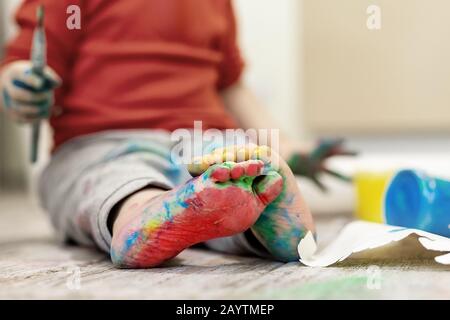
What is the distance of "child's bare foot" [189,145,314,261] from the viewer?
0.53m

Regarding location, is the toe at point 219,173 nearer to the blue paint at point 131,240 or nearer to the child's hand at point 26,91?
the blue paint at point 131,240

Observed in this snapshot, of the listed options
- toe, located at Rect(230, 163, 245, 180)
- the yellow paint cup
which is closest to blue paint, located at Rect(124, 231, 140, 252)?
toe, located at Rect(230, 163, 245, 180)

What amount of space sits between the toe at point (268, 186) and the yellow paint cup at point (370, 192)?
1.29 feet

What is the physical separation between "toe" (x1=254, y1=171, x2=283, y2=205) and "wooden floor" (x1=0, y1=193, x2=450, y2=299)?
6cm

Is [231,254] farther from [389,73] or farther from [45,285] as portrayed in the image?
[389,73]

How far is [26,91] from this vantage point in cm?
76

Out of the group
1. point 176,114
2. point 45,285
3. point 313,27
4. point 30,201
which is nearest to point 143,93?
point 176,114

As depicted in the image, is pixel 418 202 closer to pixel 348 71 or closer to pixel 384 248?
pixel 384 248

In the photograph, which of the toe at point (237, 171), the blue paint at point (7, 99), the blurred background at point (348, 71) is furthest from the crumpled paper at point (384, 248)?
the blurred background at point (348, 71)

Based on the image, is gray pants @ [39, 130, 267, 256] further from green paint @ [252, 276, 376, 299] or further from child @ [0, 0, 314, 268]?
green paint @ [252, 276, 376, 299]

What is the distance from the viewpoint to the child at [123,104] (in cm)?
63

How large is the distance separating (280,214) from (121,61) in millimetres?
390

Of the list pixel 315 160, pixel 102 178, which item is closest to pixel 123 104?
pixel 102 178
